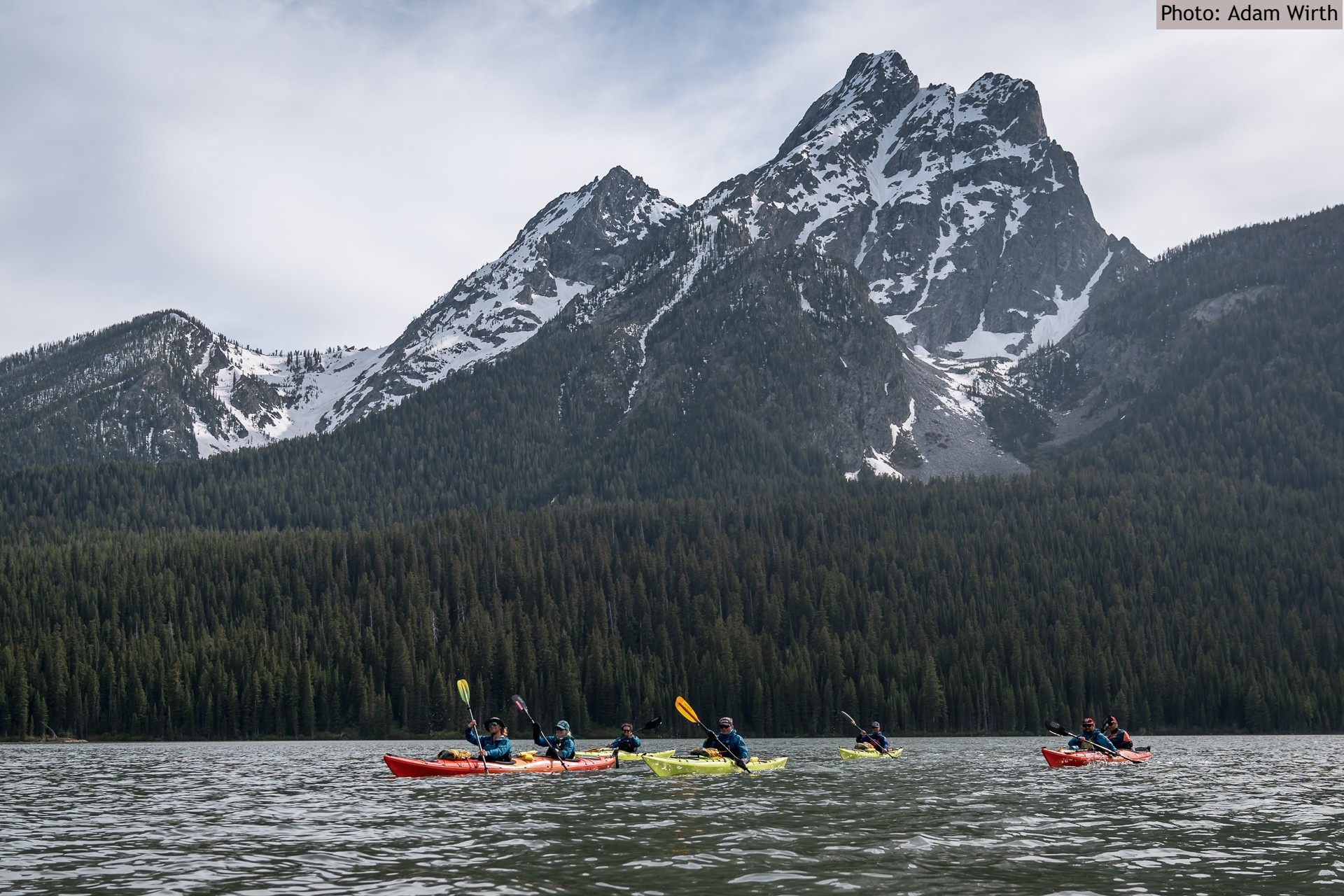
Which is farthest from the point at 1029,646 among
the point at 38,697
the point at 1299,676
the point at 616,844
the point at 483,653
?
the point at 616,844

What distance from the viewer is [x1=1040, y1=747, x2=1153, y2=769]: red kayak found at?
71.3 meters

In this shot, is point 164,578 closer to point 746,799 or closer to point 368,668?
point 368,668

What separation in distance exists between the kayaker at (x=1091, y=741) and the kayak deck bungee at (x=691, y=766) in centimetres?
2270

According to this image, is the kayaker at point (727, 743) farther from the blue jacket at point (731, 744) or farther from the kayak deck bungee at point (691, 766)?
the kayak deck bungee at point (691, 766)

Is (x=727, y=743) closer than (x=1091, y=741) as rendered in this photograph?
Yes

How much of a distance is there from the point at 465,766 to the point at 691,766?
11.6 meters

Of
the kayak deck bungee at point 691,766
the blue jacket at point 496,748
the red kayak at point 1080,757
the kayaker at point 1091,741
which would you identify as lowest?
the red kayak at point 1080,757

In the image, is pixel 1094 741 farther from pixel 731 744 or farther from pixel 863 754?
pixel 731 744

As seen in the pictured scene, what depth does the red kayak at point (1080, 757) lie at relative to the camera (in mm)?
71312

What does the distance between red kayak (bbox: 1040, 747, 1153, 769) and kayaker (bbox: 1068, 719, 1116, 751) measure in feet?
1.44

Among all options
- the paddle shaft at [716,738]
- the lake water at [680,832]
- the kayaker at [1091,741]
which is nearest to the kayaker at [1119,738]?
the kayaker at [1091,741]

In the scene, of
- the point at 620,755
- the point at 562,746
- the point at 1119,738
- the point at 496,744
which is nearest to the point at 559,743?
the point at 562,746

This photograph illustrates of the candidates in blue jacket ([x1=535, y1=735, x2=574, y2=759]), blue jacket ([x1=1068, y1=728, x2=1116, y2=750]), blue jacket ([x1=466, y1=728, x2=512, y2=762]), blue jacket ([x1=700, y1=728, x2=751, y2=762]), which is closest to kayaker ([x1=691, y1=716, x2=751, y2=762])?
blue jacket ([x1=700, y1=728, x2=751, y2=762])

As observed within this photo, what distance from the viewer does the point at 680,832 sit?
1467 inches
